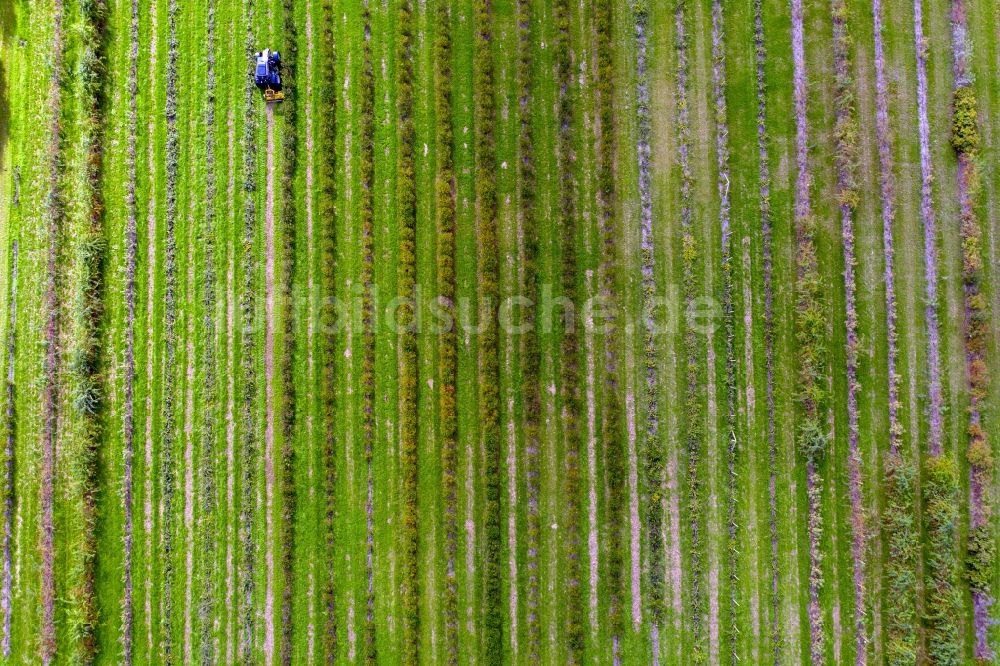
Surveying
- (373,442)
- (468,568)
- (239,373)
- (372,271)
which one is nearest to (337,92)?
(372,271)

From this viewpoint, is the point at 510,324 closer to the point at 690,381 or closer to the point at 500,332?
the point at 500,332

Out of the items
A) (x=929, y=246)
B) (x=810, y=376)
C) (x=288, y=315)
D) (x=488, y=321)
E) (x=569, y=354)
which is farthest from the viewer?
(x=288, y=315)

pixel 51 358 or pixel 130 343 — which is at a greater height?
pixel 130 343

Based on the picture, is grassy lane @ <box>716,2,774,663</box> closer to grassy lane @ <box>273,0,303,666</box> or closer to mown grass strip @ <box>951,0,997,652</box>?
mown grass strip @ <box>951,0,997,652</box>

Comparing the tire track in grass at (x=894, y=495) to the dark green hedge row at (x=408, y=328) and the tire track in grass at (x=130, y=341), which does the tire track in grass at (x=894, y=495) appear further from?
the tire track in grass at (x=130, y=341)

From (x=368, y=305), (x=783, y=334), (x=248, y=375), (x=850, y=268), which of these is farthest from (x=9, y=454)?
(x=850, y=268)

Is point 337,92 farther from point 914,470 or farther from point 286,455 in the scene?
point 914,470
